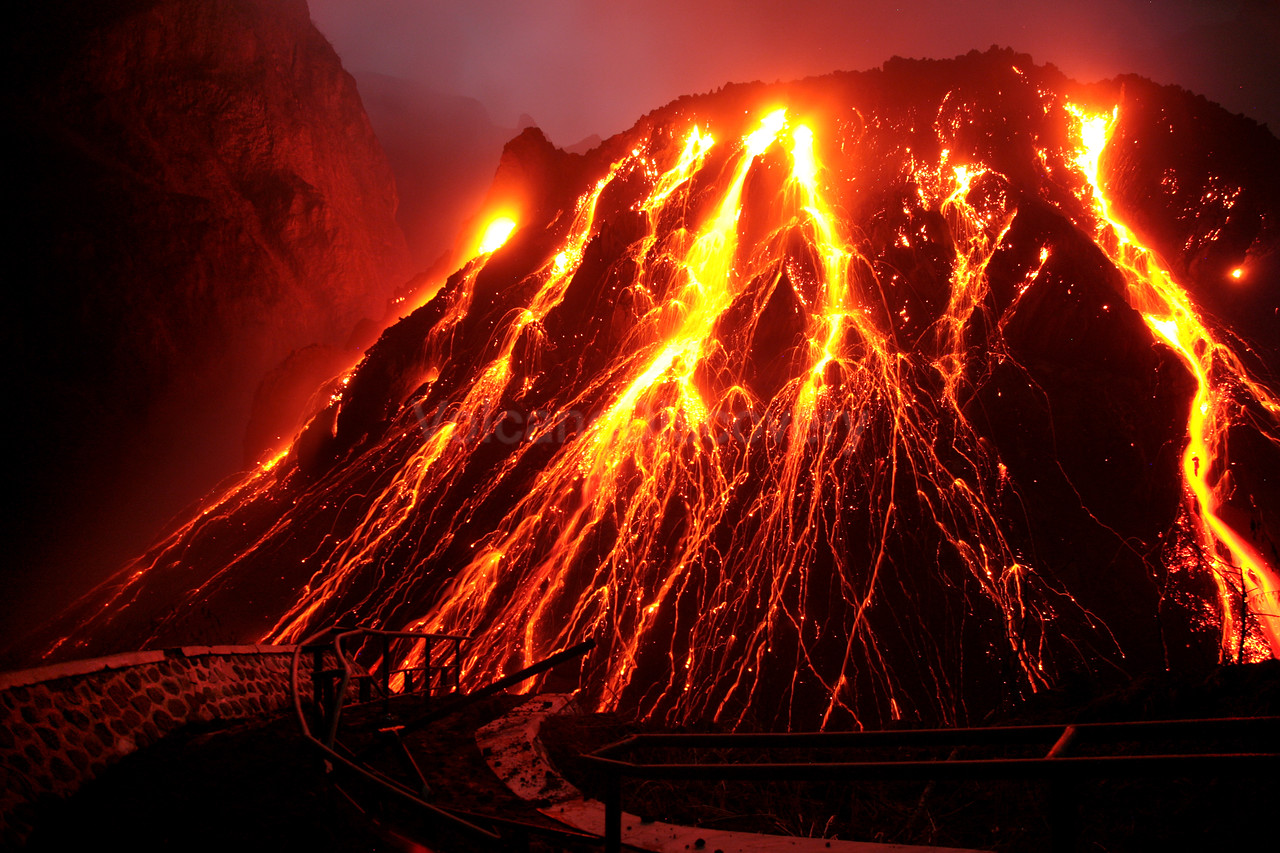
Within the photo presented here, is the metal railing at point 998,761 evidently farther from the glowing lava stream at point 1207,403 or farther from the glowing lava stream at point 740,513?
the glowing lava stream at point 740,513

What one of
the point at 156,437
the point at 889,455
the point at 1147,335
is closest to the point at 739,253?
the point at 889,455

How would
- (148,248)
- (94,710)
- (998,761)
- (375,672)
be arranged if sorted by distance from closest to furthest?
(998,761) < (94,710) < (375,672) < (148,248)

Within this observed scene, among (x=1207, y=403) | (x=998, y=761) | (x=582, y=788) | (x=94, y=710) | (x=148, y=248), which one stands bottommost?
(x=94, y=710)

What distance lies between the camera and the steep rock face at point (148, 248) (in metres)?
30.9

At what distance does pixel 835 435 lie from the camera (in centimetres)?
2127

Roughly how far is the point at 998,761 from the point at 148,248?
42.8 meters

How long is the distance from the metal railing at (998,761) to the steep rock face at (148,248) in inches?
1477

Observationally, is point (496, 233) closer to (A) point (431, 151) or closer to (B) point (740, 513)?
(B) point (740, 513)

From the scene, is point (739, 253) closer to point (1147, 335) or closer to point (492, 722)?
point (1147, 335)

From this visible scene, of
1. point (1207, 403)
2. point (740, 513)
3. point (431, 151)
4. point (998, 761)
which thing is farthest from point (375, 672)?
point (431, 151)

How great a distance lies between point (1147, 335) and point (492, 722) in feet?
78.6

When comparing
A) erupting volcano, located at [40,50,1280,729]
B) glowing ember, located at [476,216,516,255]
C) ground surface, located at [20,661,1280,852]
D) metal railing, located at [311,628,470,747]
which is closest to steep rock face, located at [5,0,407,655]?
erupting volcano, located at [40,50,1280,729]

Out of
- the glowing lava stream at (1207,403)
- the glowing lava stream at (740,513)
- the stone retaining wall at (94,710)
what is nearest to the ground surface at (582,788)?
the stone retaining wall at (94,710)

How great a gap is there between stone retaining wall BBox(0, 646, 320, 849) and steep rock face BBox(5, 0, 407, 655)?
1147 inches
